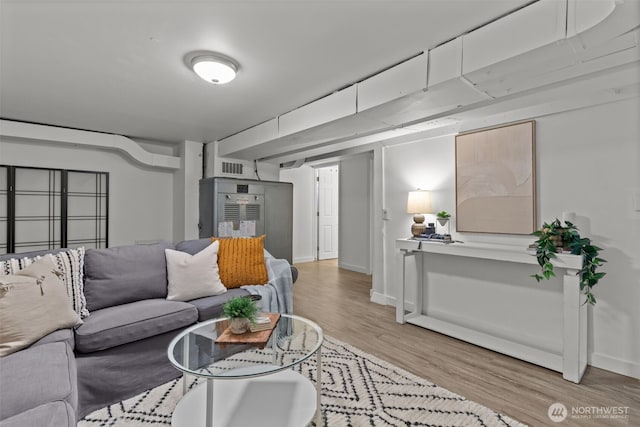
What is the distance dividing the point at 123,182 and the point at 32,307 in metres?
3.63

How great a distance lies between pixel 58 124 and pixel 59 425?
4.26 metres

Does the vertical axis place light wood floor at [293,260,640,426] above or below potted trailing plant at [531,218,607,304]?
below

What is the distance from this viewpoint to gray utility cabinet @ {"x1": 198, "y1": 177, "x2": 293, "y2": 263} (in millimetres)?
4688

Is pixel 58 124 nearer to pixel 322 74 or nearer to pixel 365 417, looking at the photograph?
pixel 322 74

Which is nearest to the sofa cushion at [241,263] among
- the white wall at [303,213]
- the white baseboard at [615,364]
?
the white baseboard at [615,364]

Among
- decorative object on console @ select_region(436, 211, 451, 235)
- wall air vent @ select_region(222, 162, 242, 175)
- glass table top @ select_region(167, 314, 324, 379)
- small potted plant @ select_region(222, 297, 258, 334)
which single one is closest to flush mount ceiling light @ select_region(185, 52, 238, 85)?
small potted plant @ select_region(222, 297, 258, 334)

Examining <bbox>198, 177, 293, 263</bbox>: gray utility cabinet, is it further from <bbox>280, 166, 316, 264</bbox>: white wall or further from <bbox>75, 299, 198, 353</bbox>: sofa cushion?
<bbox>75, 299, 198, 353</bbox>: sofa cushion

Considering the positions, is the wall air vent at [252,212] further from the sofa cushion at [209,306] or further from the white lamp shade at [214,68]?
the white lamp shade at [214,68]

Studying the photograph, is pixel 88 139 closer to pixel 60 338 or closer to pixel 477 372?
pixel 60 338

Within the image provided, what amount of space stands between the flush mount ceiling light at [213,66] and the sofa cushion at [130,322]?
1776mm

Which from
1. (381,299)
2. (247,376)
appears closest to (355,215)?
(381,299)

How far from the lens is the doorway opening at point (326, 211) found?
24.0 ft

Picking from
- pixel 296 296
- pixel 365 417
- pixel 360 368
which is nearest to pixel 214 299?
pixel 360 368

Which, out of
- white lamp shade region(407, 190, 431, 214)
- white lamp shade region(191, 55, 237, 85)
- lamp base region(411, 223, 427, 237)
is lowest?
lamp base region(411, 223, 427, 237)
